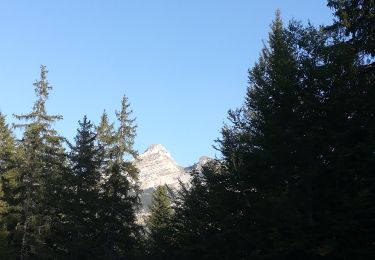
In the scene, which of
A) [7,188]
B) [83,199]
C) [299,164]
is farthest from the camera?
[7,188]

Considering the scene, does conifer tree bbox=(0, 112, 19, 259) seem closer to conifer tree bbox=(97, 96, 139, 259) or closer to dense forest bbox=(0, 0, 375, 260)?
dense forest bbox=(0, 0, 375, 260)

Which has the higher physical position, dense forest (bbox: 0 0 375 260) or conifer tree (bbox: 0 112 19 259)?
conifer tree (bbox: 0 112 19 259)

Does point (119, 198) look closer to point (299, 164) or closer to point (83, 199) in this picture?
point (83, 199)

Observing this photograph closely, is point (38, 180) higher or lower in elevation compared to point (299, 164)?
higher

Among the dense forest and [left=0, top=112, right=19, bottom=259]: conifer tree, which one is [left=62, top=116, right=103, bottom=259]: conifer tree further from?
[left=0, top=112, right=19, bottom=259]: conifer tree

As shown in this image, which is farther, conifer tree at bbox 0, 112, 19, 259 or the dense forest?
conifer tree at bbox 0, 112, 19, 259

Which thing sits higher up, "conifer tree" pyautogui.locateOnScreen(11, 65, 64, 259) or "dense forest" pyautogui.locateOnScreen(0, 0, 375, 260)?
"conifer tree" pyautogui.locateOnScreen(11, 65, 64, 259)

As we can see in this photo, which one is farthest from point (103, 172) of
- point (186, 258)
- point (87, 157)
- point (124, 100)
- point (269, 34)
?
point (269, 34)

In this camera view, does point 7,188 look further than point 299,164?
Yes

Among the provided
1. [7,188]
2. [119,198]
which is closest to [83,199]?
[119,198]

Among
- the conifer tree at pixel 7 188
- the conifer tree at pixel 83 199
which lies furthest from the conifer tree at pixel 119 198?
the conifer tree at pixel 7 188

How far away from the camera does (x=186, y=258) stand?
1200 inches

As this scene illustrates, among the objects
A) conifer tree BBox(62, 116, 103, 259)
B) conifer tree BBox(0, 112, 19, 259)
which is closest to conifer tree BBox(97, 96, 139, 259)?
conifer tree BBox(62, 116, 103, 259)

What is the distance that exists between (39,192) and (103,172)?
6.05 metres
